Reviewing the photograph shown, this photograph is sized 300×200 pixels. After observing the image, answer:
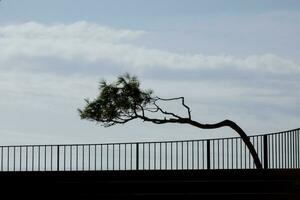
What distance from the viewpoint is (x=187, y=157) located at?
26.2m
